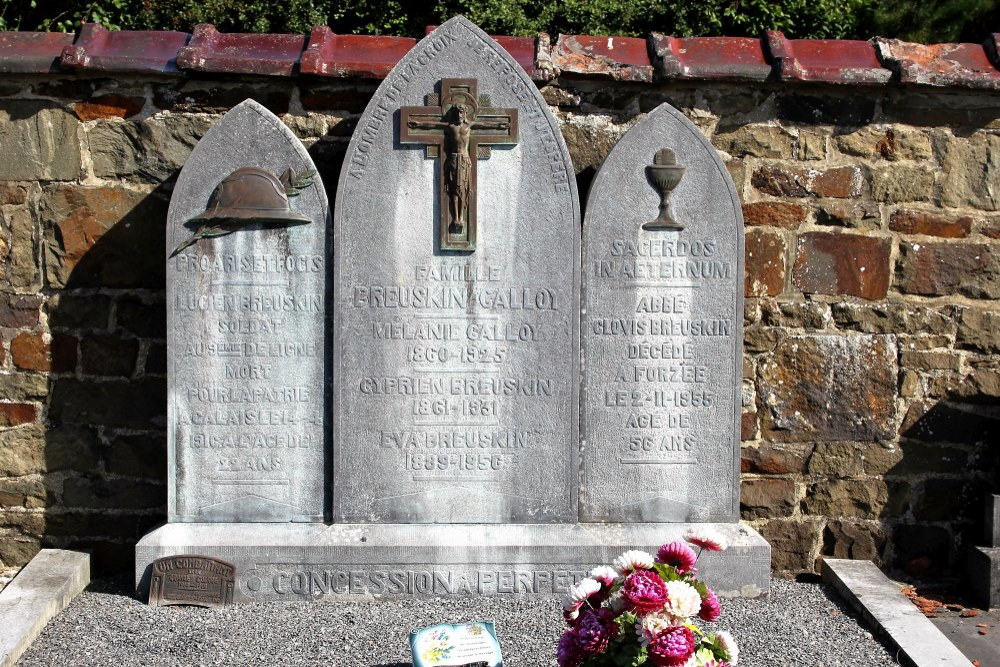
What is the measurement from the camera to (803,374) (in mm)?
4840

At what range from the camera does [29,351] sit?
4805 mm

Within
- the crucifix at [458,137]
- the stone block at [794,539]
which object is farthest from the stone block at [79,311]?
the stone block at [794,539]

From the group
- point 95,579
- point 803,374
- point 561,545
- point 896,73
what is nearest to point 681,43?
point 896,73

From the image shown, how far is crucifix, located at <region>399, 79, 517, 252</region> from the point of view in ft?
14.4

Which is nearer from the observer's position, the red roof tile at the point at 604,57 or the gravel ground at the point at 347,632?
the gravel ground at the point at 347,632

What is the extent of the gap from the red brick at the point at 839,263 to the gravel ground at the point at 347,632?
1.40 meters

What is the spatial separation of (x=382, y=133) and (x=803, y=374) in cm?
217

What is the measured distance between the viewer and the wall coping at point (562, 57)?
464 cm

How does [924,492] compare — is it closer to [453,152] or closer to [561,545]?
[561,545]

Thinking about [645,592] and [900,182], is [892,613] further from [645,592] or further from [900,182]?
[900,182]

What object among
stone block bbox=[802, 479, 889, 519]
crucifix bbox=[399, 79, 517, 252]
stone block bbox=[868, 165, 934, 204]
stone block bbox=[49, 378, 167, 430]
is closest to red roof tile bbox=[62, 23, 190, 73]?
crucifix bbox=[399, 79, 517, 252]

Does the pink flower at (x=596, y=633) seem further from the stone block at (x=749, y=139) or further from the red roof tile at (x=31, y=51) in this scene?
Result: the red roof tile at (x=31, y=51)

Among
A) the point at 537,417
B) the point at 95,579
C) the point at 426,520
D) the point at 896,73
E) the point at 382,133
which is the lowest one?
the point at 95,579

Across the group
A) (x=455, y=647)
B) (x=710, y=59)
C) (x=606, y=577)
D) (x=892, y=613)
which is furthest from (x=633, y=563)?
(x=710, y=59)
